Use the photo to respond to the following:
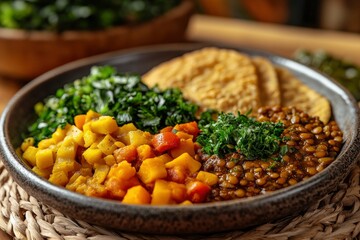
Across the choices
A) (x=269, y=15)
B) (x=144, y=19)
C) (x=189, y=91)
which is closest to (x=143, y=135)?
(x=189, y=91)

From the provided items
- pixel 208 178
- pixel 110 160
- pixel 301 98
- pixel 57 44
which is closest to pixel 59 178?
pixel 110 160

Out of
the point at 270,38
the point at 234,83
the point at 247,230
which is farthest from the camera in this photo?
the point at 270,38

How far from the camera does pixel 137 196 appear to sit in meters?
2.67

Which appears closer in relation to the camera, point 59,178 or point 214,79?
point 59,178

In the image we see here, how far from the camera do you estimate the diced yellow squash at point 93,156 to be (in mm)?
2951

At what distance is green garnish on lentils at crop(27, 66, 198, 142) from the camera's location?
133 inches

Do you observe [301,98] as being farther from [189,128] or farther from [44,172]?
[44,172]

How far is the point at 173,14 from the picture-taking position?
210 inches

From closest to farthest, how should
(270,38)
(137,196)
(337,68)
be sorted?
(137,196), (337,68), (270,38)

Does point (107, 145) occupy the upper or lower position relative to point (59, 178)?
upper

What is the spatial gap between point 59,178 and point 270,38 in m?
3.69

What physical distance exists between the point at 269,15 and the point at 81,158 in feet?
17.4

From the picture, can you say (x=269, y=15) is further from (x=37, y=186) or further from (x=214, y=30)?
(x=37, y=186)

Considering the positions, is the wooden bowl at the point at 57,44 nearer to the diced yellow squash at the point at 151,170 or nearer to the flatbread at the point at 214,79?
the flatbread at the point at 214,79
